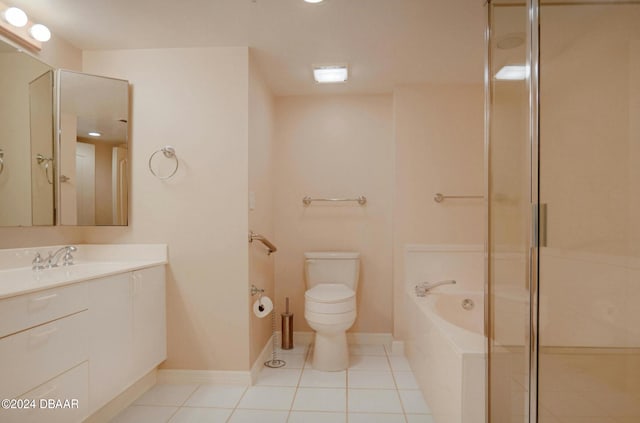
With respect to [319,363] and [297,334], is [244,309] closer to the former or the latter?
[319,363]

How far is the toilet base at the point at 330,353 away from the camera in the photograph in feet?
8.47

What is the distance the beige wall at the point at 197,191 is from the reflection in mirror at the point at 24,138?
436mm

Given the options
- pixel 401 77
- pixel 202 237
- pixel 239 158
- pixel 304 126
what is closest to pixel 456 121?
pixel 401 77

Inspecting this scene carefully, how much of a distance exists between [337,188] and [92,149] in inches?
73.8

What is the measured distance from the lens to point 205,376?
7.72 feet

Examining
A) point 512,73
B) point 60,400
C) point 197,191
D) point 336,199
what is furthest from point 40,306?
point 336,199

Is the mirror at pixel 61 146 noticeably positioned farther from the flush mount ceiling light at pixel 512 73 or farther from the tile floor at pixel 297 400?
the flush mount ceiling light at pixel 512 73

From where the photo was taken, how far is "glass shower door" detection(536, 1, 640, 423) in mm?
1085

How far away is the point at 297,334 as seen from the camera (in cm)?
323

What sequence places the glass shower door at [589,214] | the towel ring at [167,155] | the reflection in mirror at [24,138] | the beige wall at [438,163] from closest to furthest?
the glass shower door at [589,214] < the reflection in mirror at [24,138] < the towel ring at [167,155] < the beige wall at [438,163]

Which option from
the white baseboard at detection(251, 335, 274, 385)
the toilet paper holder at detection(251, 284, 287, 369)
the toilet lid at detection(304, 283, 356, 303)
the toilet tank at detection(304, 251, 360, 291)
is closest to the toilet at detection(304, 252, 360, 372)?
the toilet lid at detection(304, 283, 356, 303)

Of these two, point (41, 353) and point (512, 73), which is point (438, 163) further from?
point (41, 353)

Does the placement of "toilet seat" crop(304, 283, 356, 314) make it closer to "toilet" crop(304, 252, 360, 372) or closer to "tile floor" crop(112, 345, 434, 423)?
"toilet" crop(304, 252, 360, 372)

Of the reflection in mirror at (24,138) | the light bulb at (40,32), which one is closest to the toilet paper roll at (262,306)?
the reflection in mirror at (24,138)
